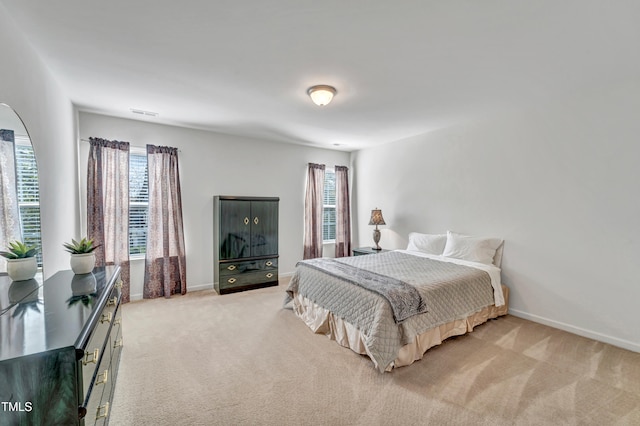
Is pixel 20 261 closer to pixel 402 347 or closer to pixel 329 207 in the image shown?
pixel 402 347

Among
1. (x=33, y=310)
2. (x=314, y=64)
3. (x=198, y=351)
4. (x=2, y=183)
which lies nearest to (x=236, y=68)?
(x=314, y=64)

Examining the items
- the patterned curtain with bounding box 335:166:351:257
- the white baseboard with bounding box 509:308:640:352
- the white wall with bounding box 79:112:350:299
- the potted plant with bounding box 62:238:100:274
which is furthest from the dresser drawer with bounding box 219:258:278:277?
the white baseboard with bounding box 509:308:640:352

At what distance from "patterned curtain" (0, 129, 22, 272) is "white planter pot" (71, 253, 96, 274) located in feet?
1.18

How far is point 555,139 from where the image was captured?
3174mm

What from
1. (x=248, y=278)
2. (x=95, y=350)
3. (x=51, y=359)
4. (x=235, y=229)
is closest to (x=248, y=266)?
(x=248, y=278)

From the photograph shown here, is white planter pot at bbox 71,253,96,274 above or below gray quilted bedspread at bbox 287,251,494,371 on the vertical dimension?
above

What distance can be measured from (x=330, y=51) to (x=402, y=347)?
2495mm

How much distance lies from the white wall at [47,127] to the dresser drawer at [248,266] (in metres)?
1.87

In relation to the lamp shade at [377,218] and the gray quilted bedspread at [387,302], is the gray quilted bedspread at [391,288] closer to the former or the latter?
the gray quilted bedspread at [387,302]

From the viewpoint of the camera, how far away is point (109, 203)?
3773 mm

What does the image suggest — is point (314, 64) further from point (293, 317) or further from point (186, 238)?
point (186, 238)

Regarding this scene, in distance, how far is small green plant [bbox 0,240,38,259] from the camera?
1.71m

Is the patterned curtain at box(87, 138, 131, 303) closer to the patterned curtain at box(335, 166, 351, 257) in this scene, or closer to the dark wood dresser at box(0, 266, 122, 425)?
the dark wood dresser at box(0, 266, 122, 425)

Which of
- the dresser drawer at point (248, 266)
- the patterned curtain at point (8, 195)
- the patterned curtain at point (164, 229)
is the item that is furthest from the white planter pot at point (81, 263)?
the dresser drawer at point (248, 266)
